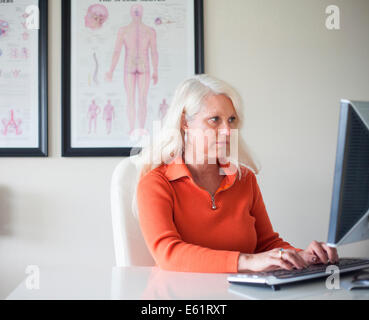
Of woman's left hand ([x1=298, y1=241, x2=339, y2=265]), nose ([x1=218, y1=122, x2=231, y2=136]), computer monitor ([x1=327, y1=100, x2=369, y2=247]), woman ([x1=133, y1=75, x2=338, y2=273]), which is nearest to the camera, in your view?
computer monitor ([x1=327, y1=100, x2=369, y2=247])

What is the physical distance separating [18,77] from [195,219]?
1.45 metres

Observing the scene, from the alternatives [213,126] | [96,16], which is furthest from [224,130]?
[96,16]

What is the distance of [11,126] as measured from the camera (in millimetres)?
2064

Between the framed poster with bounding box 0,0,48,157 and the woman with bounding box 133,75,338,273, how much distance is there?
3.21ft

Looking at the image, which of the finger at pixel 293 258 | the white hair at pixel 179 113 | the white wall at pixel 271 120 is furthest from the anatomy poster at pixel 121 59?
the finger at pixel 293 258

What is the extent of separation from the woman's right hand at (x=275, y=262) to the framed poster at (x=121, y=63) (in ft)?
4.04

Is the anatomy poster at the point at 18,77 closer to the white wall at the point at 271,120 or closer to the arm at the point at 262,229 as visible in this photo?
the white wall at the point at 271,120

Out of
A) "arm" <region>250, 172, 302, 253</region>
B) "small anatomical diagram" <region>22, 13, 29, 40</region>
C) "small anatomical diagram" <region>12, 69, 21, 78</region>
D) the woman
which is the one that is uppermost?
"small anatomical diagram" <region>22, 13, 29, 40</region>

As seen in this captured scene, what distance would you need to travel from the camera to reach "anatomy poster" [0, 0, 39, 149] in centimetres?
206

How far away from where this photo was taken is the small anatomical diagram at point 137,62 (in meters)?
2.06

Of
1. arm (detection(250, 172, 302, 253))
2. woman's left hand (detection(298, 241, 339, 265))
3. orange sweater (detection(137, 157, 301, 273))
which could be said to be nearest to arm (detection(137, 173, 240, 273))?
orange sweater (detection(137, 157, 301, 273))

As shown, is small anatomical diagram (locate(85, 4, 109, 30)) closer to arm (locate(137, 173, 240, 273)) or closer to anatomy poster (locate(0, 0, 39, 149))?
anatomy poster (locate(0, 0, 39, 149))
